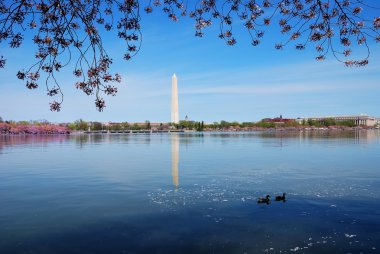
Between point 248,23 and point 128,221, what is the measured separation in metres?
10.9

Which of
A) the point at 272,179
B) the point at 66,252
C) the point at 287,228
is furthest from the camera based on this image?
the point at 272,179

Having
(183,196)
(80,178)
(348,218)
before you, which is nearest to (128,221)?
(183,196)

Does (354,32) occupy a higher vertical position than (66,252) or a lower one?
higher

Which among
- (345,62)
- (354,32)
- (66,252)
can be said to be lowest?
(66,252)

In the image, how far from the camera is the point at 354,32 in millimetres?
9367

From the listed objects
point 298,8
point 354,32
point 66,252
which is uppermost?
point 298,8

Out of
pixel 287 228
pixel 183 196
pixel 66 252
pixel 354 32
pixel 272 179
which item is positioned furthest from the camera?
pixel 272 179

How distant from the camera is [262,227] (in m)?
16.3

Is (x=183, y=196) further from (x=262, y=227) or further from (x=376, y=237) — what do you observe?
(x=376, y=237)

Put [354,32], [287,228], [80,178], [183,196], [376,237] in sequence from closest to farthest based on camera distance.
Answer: [354,32] → [376,237] → [287,228] → [183,196] → [80,178]

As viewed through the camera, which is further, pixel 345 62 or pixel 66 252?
pixel 66 252

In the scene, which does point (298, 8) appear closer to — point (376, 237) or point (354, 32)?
point (354, 32)

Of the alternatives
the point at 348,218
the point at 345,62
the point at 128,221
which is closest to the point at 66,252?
the point at 128,221

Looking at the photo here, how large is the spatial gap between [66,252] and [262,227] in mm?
7895
